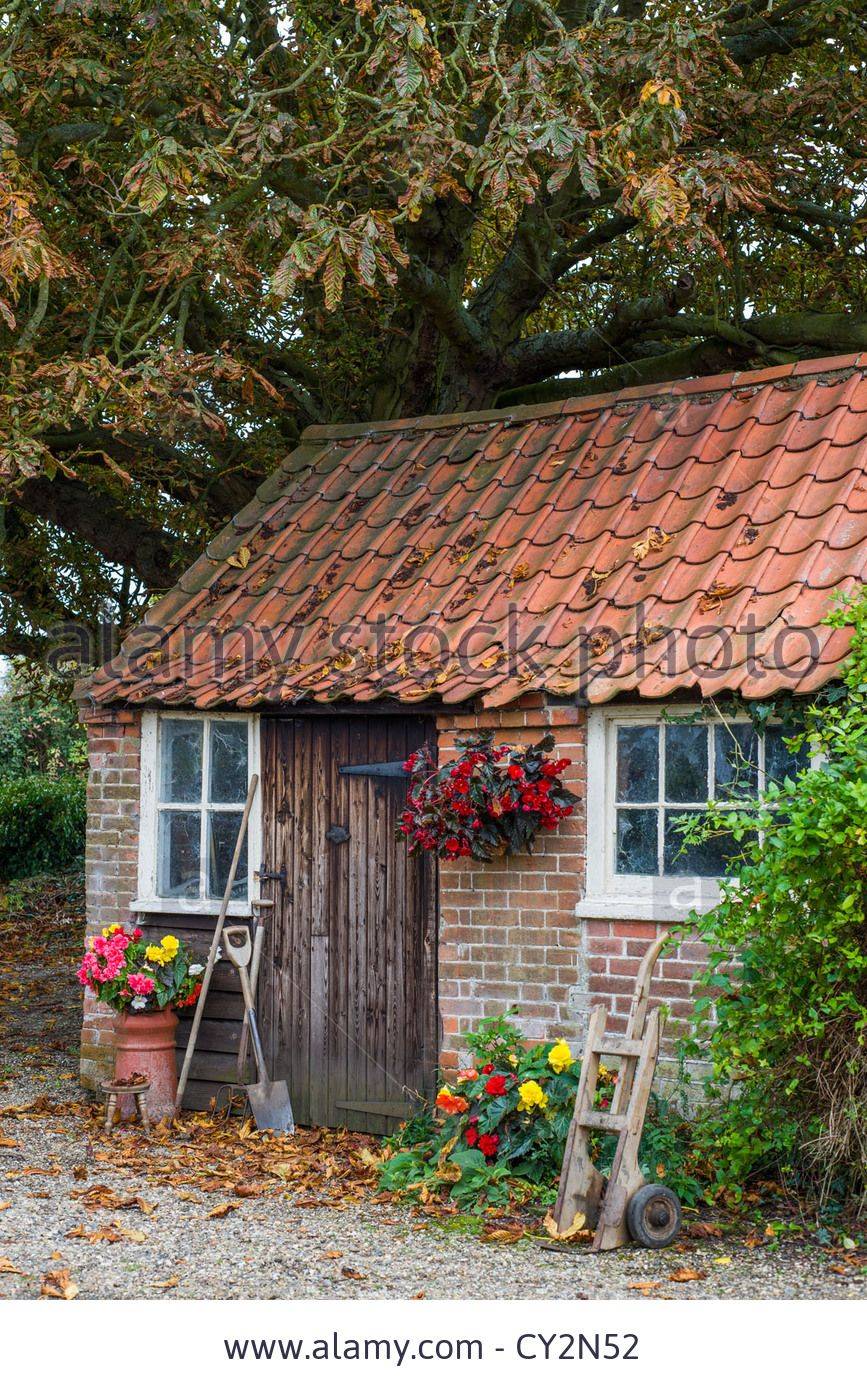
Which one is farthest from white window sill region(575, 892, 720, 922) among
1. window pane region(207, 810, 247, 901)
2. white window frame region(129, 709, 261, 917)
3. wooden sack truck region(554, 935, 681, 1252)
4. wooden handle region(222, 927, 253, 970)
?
window pane region(207, 810, 247, 901)

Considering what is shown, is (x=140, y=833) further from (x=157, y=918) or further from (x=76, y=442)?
(x=76, y=442)

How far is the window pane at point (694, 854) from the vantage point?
6.50 m

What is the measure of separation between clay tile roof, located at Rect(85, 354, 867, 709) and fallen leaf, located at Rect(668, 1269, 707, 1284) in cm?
246

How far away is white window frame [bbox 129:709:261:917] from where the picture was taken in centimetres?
809

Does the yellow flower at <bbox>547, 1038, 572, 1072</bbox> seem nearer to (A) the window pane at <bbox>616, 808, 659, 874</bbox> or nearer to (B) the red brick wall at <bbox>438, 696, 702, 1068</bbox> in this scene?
(B) the red brick wall at <bbox>438, 696, 702, 1068</bbox>

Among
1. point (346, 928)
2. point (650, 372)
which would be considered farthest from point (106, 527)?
point (346, 928)

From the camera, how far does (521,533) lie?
7941mm

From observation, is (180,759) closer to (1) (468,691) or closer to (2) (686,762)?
(1) (468,691)

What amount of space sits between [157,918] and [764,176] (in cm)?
615

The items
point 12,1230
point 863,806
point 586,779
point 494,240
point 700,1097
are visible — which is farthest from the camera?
point 494,240

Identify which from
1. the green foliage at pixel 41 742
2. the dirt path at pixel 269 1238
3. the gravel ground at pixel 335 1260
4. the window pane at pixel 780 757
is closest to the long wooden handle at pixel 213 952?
the dirt path at pixel 269 1238

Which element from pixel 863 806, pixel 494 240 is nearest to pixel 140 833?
pixel 863 806

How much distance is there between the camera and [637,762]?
6754 mm

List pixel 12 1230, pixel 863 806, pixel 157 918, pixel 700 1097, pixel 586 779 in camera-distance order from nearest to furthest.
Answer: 1. pixel 863 806
2. pixel 12 1230
3. pixel 700 1097
4. pixel 586 779
5. pixel 157 918
